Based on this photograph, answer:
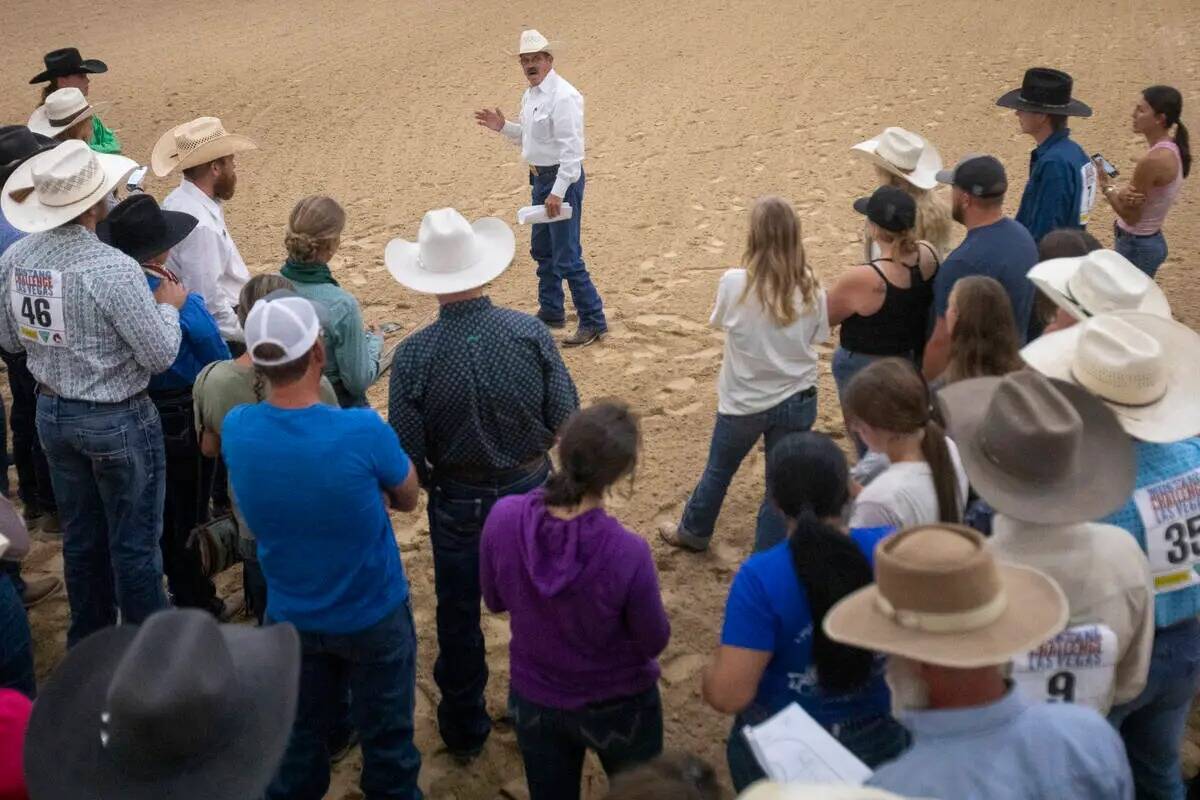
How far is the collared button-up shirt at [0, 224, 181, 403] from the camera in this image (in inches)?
172

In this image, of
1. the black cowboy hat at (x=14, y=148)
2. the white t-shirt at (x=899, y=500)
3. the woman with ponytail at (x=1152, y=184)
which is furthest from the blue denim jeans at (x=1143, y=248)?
the black cowboy hat at (x=14, y=148)

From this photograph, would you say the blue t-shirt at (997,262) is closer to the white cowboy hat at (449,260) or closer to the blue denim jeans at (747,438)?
the blue denim jeans at (747,438)

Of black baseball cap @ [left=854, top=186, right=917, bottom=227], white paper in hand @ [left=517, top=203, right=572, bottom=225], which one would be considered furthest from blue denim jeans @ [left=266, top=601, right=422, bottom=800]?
white paper in hand @ [left=517, top=203, right=572, bottom=225]

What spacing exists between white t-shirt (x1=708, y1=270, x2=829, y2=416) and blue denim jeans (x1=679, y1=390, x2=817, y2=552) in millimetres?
51

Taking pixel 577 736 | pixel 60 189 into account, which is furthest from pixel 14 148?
pixel 577 736

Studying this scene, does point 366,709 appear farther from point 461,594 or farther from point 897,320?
point 897,320

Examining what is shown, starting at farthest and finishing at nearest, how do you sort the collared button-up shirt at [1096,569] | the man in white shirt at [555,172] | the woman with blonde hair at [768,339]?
the man in white shirt at [555,172], the woman with blonde hair at [768,339], the collared button-up shirt at [1096,569]

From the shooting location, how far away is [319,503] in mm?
3430

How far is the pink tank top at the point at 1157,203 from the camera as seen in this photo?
636 cm

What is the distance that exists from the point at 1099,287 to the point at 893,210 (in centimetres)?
100

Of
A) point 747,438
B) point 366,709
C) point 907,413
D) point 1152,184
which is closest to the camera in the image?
point 907,413

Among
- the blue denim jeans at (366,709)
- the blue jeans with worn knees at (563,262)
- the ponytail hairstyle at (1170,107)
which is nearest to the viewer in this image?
the blue denim jeans at (366,709)

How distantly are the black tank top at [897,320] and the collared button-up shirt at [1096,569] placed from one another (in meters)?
2.06

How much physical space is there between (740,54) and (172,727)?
46.0 ft
